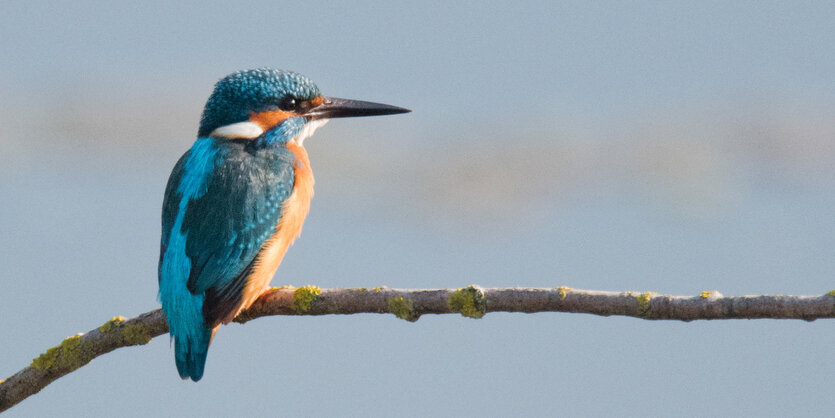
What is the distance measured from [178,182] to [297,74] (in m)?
0.72

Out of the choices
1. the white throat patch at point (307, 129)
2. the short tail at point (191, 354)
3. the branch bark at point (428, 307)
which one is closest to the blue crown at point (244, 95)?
the white throat patch at point (307, 129)

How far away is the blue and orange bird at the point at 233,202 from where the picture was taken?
341cm

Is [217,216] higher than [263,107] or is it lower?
lower

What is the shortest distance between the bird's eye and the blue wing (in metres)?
0.30

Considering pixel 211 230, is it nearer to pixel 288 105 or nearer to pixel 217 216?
pixel 217 216

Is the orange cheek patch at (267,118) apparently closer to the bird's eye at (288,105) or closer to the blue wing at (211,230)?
the bird's eye at (288,105)

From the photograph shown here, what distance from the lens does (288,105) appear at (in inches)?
163

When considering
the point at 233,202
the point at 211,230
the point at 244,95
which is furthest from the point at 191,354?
the point at 244,95

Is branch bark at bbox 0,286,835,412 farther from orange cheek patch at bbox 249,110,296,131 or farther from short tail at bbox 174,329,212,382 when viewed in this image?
orange cheek patch at bbox 249,110,296,131

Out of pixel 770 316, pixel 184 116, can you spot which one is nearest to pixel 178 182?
pixel 770 316

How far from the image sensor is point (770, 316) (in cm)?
247

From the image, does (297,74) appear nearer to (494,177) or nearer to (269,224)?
(269,224)

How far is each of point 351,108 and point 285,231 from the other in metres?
0.76

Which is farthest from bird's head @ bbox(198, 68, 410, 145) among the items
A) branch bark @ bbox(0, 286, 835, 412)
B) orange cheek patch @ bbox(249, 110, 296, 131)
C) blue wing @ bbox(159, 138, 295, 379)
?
branch bark @ bbox(0, 286, 835, 412)
